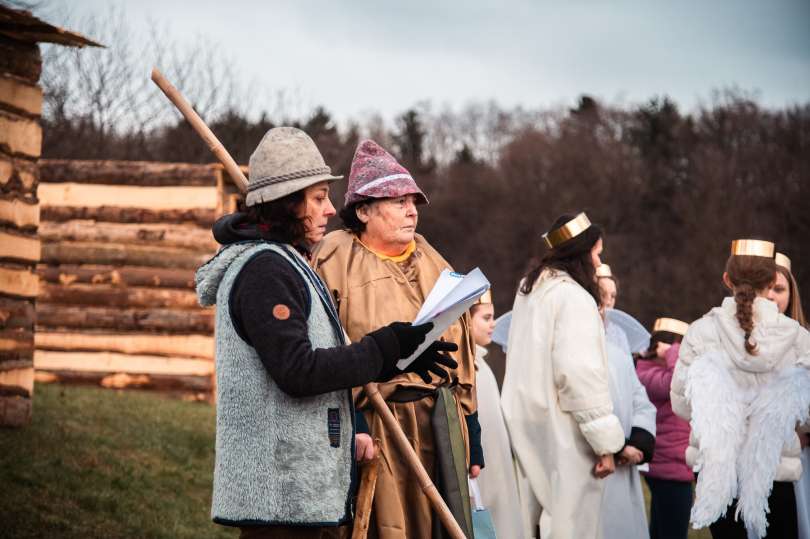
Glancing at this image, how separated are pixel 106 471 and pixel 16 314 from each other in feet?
5.98

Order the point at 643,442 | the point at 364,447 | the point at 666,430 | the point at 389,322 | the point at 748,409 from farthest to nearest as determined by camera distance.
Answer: the point at 666,430, the point at 643,442, the point at 748,409, the point at 389,322, the point at 364,447

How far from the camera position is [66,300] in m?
13.9

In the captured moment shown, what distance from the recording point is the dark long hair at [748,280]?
6.16m

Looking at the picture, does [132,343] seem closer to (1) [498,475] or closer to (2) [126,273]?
(2) [126,273]

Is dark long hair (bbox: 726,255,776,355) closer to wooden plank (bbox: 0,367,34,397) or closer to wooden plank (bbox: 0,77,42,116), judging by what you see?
wooden plank (bbox: 0,367,34,397)

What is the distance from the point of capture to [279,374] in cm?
368

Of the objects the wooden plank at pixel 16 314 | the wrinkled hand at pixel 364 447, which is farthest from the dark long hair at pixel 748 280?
the wooden plank at pixel 16 314

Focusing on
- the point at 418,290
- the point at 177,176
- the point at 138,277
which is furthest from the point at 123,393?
the point at 418,290

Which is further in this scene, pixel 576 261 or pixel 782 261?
pixel 782 261

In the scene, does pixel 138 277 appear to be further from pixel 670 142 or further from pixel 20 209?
pixel 670 142

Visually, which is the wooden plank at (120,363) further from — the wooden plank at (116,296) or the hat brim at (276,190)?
the hat brim at (276,190)

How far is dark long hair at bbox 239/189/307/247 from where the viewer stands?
4.04m

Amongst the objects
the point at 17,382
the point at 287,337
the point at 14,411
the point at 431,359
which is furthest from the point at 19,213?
the point at 287,337

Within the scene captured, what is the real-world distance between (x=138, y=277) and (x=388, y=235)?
30.0ft
